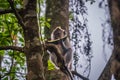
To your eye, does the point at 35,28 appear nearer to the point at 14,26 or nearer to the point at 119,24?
the point at 119,24

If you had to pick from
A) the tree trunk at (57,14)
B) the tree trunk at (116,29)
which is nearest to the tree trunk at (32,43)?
the tree trunk at (116,29)

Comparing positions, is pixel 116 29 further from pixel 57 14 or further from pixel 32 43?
pixel 57 14

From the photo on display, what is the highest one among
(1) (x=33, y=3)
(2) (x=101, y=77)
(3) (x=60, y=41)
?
(1) (x=33, y=3)

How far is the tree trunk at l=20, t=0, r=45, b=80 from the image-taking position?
2.70 meters

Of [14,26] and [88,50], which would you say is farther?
→ [88,50]

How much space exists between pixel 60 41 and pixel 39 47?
25.7 inches

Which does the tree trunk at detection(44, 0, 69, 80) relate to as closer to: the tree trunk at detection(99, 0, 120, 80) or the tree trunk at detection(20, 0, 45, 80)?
the tree trunk at detection(20, 0, 45, 80)

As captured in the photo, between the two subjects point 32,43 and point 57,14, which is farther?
point 57,14

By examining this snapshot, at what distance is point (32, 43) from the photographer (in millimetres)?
2799

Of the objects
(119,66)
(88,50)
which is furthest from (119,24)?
(88,50)

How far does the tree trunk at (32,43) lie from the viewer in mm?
2701

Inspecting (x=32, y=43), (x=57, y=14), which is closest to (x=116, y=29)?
(x=32, y=43)

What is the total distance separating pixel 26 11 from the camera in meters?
2.94

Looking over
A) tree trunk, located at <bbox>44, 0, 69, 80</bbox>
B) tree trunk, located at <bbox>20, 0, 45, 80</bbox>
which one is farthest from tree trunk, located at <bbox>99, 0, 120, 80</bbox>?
tree trunk, located at <bbox>44, 0, 69, 80</bbox>
